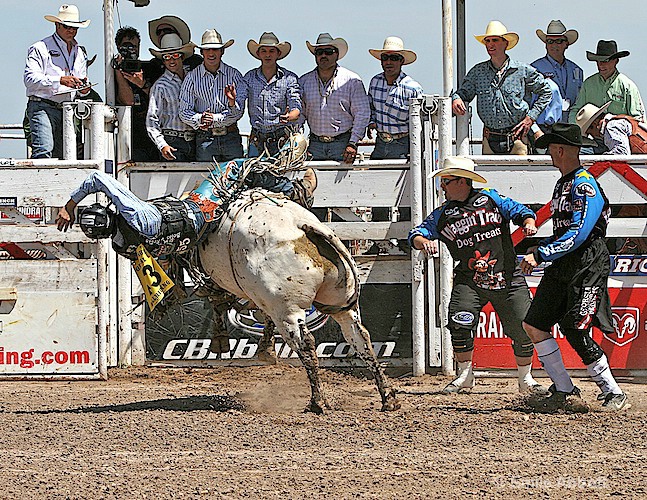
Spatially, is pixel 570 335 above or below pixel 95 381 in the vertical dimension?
above

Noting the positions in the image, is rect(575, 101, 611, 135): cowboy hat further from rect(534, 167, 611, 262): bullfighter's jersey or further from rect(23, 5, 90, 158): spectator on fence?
rect(23, 5, 90, 158): spectator on fence

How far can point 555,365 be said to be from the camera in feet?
21.4

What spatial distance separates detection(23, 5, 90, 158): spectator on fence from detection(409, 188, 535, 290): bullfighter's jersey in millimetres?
3524

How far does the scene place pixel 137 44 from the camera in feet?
29.8

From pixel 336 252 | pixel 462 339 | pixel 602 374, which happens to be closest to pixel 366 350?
pixel 336 252

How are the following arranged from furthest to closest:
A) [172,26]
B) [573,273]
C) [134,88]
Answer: [172,26] < [134,88] < [573,273]

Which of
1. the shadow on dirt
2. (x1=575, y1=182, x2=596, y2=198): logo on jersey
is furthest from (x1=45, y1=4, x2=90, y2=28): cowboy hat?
(x1=575, y1=182, x2=596, y2=198): logo on jersey

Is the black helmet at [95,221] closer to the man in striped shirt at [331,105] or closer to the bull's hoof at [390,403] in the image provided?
the bull's hoof at [390,403]

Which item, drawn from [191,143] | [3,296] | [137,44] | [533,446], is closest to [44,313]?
[3,296]

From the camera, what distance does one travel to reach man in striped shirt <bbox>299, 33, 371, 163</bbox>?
8.70 m

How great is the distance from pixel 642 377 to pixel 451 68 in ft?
9.95

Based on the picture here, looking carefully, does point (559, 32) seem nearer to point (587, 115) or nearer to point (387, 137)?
point (587, 115)

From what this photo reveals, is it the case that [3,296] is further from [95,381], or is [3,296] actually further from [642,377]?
[642,377]

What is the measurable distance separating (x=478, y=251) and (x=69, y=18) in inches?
171
